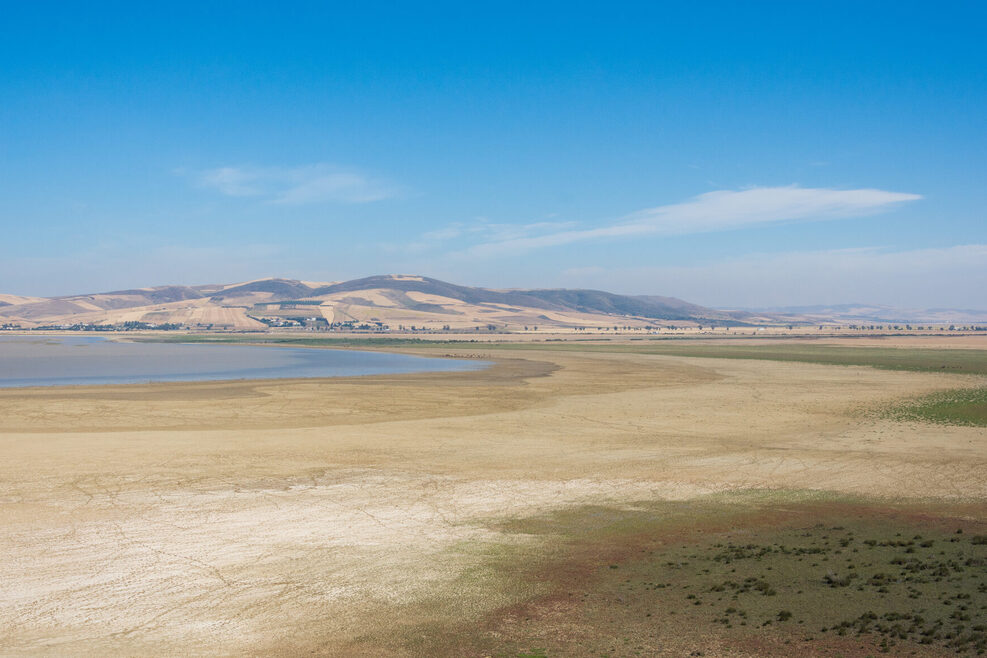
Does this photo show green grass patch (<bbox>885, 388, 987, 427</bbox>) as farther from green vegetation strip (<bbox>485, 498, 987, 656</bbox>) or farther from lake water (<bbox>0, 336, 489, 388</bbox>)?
lake water (<bbox>0, 336, 489, 388</bbox>)

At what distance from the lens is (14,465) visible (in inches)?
1139

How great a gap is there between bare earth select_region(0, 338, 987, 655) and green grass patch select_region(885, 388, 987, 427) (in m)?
2.05

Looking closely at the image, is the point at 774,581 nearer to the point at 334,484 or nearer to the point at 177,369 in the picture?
the point at 334,484

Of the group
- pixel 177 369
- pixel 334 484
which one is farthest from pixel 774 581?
pixel 177 369

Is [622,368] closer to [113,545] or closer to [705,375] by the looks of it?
[705,375]

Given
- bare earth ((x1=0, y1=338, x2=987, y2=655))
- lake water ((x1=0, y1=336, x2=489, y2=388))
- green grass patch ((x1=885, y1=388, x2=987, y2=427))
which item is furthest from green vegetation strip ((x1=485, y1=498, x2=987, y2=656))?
lake water ((x1=0, y1=336, x2=489, y2=388))

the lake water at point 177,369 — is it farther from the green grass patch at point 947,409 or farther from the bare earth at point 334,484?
the green grass patch at point 947,409

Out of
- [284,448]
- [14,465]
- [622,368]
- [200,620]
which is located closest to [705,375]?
[622,368]

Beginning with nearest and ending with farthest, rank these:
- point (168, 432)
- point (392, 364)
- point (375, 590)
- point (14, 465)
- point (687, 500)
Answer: point (375, 590) → point (687, 500) → point (14, 465) → point (168, 432) → point (392, 364)

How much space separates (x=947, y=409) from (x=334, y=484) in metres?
37.6

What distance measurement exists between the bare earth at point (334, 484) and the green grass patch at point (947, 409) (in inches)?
80.7

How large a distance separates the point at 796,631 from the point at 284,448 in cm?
2467

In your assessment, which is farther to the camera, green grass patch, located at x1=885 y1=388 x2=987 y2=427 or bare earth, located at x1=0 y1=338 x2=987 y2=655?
green grass patch, located at x1=885 y1=388 x2=987 y2=427

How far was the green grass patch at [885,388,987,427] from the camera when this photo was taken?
41.1 metres
